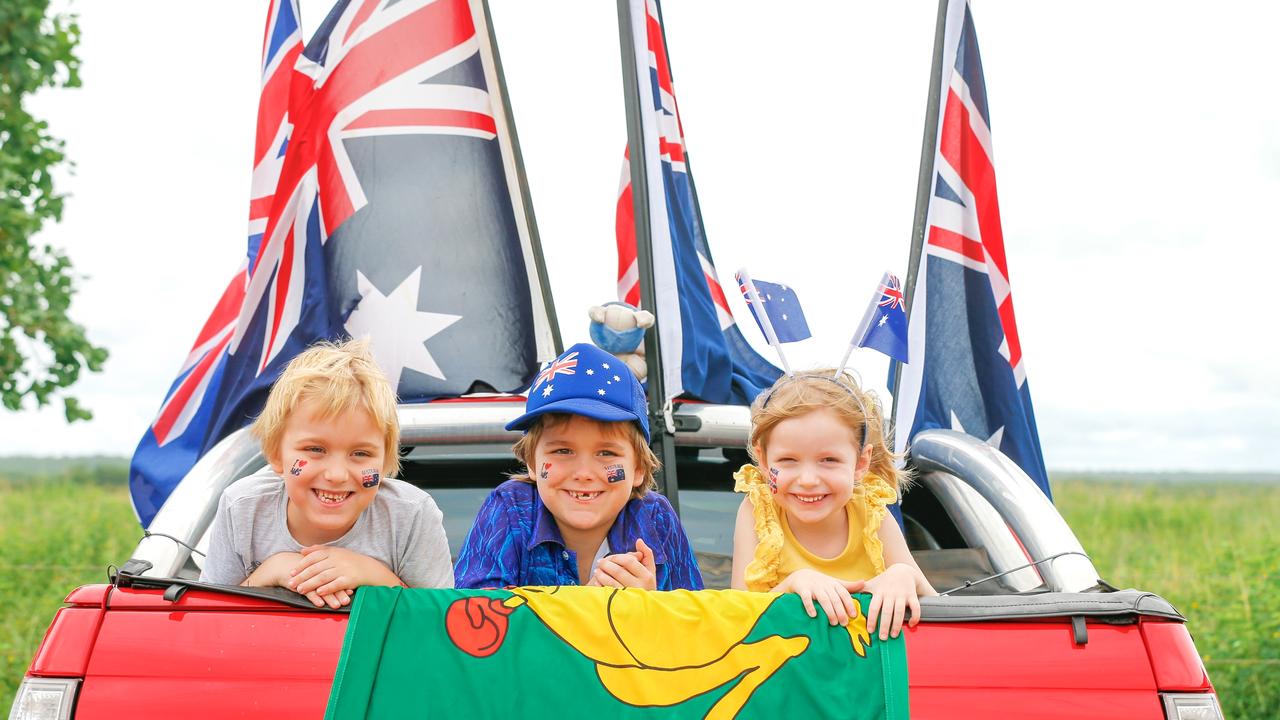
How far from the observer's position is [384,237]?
4.61 metres

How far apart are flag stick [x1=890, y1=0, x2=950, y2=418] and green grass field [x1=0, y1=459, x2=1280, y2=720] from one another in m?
3.02

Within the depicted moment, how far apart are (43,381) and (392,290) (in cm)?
528

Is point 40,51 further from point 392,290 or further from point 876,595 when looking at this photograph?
point 876,595

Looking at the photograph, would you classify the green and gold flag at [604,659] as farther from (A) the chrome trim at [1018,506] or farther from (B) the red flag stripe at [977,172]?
(B) the red flag stripe at [977,172]

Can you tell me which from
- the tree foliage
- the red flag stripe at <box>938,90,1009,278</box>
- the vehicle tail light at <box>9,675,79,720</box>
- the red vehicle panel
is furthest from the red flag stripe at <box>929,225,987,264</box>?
Answer: the tree foliage

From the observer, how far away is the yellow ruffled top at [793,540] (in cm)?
276

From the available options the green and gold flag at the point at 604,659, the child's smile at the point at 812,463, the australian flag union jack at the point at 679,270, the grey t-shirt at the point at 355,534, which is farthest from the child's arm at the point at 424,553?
the australian flag union jack at the point at 679,270

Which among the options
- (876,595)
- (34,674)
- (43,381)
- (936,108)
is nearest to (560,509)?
(876,595)

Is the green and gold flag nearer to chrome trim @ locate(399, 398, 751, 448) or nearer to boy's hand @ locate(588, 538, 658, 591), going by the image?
boy's hand @ locate(588, 538, 658, 591)

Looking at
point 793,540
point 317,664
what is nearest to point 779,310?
point 793,540

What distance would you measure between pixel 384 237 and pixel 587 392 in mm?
2235

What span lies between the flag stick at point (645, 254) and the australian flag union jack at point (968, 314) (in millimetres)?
1064

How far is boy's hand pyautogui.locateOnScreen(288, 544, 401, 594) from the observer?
2.03m

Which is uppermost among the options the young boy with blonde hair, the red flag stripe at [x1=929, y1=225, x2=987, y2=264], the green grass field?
the red flag stripe at [x1=929, y1=225, x2=987, y2=264]
